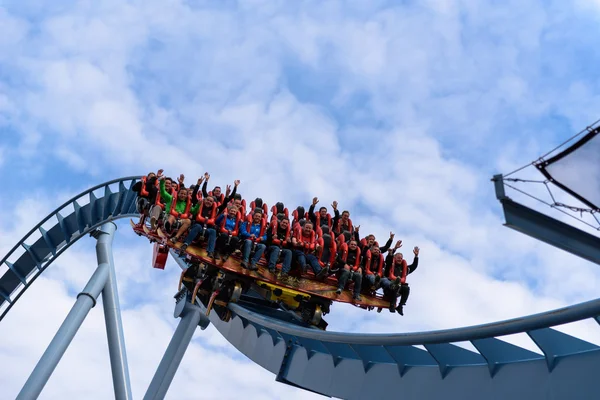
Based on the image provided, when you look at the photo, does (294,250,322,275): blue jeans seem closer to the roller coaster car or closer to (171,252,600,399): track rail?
the roller coaster car

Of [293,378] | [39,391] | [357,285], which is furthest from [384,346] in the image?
[39,391]

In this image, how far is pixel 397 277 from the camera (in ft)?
31.8

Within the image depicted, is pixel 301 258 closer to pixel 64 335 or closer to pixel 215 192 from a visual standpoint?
pixel 215 192

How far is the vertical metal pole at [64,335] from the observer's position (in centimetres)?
1024

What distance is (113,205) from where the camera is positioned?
12.9m

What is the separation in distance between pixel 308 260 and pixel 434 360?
15.1ft

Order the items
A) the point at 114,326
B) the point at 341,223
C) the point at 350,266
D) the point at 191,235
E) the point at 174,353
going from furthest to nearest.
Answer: the point at 114,326 → the point at 341,223 → the point at 174,353 → the point at 350,266 → the point at 191,235

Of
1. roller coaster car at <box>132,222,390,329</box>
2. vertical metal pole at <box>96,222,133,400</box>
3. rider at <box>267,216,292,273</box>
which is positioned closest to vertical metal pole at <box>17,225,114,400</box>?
vertical metal pole at <box>96,222,133,400</box>

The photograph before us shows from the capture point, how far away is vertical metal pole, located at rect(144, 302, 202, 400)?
10062 mm

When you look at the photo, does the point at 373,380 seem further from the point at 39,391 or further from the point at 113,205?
the point at 113,205

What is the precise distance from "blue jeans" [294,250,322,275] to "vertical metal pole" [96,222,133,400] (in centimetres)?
401

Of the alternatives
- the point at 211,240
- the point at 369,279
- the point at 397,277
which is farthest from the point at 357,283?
the point at 211,240

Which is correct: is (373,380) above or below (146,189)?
below

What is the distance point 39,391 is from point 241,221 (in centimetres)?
384
